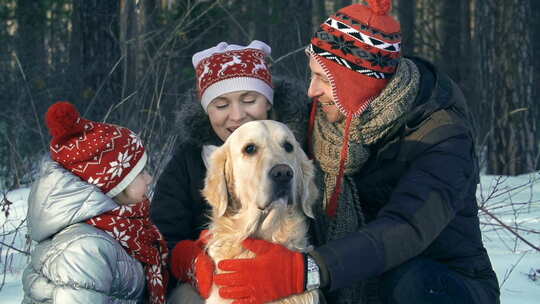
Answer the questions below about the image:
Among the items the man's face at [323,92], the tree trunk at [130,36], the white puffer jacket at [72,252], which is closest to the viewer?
the white puffer jacket at [72,252]

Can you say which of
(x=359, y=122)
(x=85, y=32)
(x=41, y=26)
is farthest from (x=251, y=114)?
(x=41, y=26)

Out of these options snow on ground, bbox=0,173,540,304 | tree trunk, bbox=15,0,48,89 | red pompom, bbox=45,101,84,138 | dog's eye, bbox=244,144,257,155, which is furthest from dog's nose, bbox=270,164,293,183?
tree trunk, bbox=15,0,48,89

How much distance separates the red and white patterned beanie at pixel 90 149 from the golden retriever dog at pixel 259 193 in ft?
1.21

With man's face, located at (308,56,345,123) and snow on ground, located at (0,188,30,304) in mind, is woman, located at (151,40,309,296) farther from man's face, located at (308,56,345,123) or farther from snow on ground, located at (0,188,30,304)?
snow on ground, located at (0,188,30,304)

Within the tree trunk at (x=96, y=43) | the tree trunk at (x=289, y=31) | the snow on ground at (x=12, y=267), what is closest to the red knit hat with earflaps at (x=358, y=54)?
the snow on ground at (x=12, y=267)

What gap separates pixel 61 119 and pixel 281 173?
2.85ft

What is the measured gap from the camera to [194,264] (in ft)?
9.65

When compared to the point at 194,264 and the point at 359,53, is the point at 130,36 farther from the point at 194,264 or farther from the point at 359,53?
the point at 194,264

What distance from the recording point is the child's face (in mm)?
2945

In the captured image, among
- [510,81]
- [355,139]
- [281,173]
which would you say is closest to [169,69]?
[355,139]

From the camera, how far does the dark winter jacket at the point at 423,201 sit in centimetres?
269

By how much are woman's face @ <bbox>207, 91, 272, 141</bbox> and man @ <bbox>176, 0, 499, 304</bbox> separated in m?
0.30

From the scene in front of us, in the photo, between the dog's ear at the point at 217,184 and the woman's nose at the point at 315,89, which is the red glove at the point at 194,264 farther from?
the woman's nose at the point at 315,89

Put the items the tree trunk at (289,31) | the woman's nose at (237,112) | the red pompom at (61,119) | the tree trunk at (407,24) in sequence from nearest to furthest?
the red pompom at (61,119) < the woman's nose at (237,112) < the tree trunk at (289,31) < the tree trunk at (407,24)
